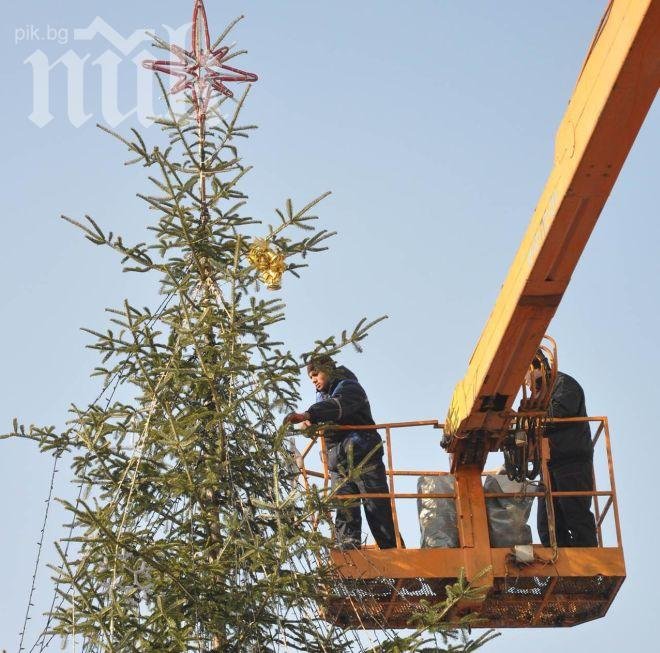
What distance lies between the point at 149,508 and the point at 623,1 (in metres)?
4.87

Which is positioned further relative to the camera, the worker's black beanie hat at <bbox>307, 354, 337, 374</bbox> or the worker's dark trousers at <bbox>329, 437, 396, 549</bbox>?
the worker's dark trousers at <bbox>329, 437, 396, 549</bbox>

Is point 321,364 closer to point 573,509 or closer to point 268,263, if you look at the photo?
point 268,263

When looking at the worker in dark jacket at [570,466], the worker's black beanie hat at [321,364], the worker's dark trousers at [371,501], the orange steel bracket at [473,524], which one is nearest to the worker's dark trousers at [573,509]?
the worker in dark jacket at [570,466]

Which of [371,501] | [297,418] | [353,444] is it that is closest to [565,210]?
[297,418]

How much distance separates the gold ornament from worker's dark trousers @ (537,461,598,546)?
140 inches

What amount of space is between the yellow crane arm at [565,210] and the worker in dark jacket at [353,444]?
0.82 meters

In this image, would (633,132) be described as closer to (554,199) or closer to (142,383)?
(554,199)

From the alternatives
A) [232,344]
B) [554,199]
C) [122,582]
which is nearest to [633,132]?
[554,199]

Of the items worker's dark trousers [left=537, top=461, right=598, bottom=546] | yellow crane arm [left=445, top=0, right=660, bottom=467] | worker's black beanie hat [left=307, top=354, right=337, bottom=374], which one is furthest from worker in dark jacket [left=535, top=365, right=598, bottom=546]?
worker's black beanie hat [left=307, top=354, right=337, bottom=374]

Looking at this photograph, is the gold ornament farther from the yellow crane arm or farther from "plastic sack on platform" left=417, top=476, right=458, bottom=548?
"plastic sack on platform" left=417, top=476, right=458, bottom=548

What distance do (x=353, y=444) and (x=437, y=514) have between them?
3.74 feet

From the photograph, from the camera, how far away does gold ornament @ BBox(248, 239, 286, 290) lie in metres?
12.0

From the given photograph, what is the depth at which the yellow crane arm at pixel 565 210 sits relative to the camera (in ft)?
34.8

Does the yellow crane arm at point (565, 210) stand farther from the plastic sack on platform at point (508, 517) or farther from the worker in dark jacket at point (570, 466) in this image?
the worker in dark jacket at point (570, 466)
